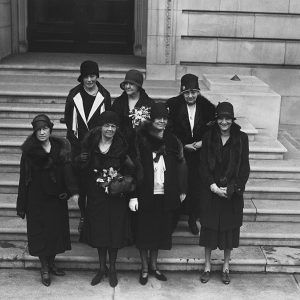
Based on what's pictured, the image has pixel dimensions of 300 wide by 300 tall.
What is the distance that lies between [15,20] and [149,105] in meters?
8.16

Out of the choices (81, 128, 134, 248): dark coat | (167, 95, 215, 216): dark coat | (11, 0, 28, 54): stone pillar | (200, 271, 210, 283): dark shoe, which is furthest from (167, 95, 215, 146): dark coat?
(11, 0, 28, 54): stone pillar

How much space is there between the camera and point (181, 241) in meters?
8.23

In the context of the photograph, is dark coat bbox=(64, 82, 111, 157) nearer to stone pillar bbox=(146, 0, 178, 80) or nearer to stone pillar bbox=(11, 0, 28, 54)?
stone pillar bbox=(146, 0, 178, 80)

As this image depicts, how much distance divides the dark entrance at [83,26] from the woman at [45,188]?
8.57m

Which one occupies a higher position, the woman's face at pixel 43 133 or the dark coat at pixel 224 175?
the woman's face at pixel 43 133

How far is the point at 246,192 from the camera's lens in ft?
29.7

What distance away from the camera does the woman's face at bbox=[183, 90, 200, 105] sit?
765cm

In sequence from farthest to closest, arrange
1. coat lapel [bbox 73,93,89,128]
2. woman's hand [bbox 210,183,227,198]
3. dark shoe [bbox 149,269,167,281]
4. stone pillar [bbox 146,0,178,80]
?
stone pillar [bbox 146,0,178,80]
coat lapel [bbox 73,93,89,128]
dark shoe [bbox 149,269,167,281]
woman's hand [bbox 210,183,227,198]

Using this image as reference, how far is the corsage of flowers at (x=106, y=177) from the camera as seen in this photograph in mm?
7070

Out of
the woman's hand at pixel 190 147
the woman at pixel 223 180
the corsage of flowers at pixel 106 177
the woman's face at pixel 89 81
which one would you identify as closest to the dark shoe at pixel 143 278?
the woman at pixel 223 180

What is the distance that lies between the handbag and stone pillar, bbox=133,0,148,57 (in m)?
8.42

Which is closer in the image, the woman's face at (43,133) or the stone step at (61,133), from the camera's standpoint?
the woman's face at (43,133)

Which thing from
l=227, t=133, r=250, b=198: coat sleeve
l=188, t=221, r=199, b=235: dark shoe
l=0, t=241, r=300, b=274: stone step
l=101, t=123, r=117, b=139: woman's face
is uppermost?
l=101, t=123, r=117, b=139: woman's face

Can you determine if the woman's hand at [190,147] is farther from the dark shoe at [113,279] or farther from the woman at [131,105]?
the dark shoe at [113,279]
